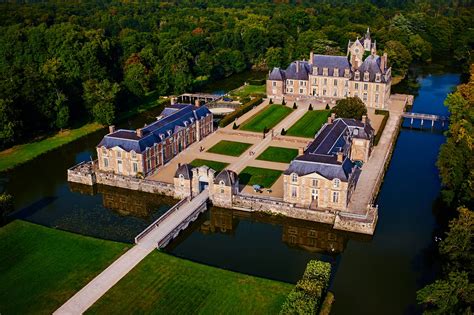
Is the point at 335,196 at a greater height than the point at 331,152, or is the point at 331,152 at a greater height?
the point at 331,152

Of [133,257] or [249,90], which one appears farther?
[249,90]

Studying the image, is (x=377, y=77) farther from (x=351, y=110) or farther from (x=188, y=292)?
(x=188, y=292)

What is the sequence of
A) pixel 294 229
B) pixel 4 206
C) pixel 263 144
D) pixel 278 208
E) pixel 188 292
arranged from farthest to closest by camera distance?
pixel 263 144 → pixel 278 208 → pixel 4 206 → pixel 294 229 → pixel 188 292

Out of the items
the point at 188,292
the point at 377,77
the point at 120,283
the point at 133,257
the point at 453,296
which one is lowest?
the point at 188,292

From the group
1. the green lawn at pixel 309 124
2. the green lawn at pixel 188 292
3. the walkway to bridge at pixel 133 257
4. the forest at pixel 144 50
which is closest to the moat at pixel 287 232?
the walkway to bridge at pixel 133 257

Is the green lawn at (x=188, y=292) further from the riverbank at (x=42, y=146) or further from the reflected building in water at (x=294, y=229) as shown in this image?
the riverbank at (x=42, y=146)

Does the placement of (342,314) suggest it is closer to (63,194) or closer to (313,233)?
(313,233)

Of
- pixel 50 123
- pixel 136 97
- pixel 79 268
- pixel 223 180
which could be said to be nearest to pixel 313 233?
pixel 223 180

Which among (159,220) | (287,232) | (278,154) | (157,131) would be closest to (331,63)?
(278,154)
